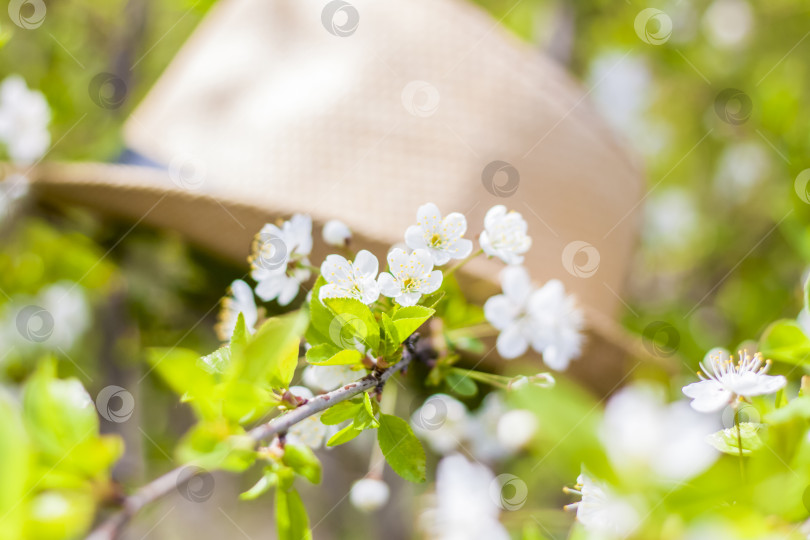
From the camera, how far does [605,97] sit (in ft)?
6.44

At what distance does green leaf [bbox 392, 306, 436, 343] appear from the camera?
14.7 inches

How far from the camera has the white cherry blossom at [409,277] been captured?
402 mm

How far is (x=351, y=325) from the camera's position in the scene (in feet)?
1.26

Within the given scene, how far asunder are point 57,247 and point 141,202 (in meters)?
0.30

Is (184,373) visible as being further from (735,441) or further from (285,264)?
(735,441)

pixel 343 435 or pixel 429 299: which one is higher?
pixel 429 299

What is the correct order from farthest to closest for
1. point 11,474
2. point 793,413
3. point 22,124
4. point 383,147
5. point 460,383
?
point 22,124 → point 383,147 → point 460,383 → point 793,413 → point 11,474

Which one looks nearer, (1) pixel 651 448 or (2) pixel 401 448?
(1) pixel 651 448

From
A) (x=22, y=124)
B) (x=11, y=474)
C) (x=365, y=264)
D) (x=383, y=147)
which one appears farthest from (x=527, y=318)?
(x=22, y=124)

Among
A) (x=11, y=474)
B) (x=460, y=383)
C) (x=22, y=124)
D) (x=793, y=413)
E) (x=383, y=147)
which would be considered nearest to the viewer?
(x=11, y=474)

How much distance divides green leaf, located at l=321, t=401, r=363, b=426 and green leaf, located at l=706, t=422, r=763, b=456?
0.26 m

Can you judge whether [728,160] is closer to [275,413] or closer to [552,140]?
[552,140]

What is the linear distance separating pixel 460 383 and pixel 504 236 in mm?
138

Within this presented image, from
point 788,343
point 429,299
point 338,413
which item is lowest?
point 338,413
